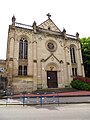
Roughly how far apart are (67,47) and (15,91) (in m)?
14.9

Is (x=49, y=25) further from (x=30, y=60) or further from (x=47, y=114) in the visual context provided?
(x=47, y=114)

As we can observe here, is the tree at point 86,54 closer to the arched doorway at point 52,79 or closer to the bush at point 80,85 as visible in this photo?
the bush at point 80,85

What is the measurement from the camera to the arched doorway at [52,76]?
26.6 meters

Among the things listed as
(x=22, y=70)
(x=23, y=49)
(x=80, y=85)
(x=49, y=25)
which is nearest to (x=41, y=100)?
(x=22, y=70)

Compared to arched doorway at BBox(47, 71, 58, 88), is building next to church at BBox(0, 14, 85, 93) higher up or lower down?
higher up

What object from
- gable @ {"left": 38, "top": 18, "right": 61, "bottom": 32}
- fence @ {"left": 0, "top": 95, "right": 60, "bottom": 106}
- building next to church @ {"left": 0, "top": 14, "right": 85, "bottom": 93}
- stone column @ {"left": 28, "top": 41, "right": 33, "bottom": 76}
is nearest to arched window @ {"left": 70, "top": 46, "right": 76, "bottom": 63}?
building next to church @ {"left": 0, "top": 14, "right": 85, "bottom": 93}

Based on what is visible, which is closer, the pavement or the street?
the street

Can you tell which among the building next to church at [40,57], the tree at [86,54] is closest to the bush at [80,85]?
the building next to church at [40,57]

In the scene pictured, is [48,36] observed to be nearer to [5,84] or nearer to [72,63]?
[72,63]

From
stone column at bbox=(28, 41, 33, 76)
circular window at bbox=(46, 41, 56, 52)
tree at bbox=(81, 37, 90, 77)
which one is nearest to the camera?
stone column at bbox=(28, 41, 33, 76)

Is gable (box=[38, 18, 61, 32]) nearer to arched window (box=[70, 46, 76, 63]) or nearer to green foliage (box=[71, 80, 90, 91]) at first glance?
arched window (box=[70, 46, 76, 63])

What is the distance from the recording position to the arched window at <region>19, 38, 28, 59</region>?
25891 mm

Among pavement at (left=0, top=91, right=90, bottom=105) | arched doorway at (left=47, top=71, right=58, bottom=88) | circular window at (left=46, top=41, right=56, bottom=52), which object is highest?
circular window at (left=46, top=41, right=56, bottom=52)

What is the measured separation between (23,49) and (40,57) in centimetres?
363
